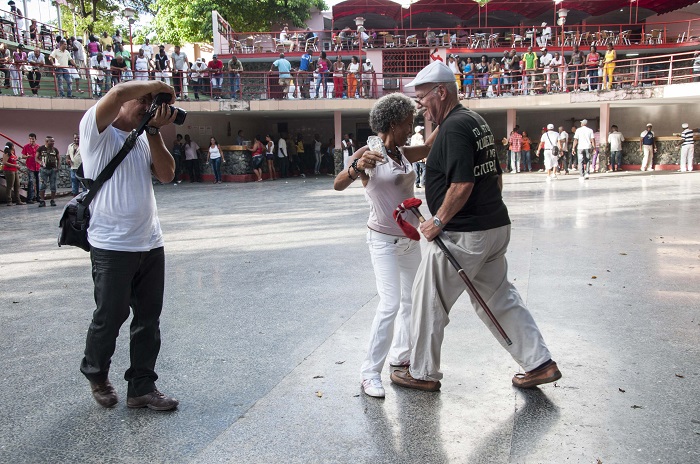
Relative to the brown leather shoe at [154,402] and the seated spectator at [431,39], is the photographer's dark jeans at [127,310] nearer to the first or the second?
the brown leather shoe at [154,402]

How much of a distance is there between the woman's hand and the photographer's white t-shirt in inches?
47.9

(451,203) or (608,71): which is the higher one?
(608,71)

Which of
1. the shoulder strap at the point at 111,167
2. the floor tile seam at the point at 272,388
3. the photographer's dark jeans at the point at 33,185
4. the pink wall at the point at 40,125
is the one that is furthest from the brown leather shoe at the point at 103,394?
the pink wall at the point at 40,125

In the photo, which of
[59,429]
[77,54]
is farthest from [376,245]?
[77,54]

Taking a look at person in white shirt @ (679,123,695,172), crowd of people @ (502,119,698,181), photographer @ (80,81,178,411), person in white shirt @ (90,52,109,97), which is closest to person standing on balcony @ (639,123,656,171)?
crowd of people @ (502,119,698,181)

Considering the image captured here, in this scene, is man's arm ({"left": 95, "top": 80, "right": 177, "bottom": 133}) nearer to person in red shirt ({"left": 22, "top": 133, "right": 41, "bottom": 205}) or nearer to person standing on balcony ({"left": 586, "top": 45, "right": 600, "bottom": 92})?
person in red shirt ({"left": 22, "top": 133, "right": 41, "bottom": 205})

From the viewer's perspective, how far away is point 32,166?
15453 mm

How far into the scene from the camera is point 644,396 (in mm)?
3406

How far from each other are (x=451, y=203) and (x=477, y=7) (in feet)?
103

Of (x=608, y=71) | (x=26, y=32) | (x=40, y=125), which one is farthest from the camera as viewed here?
(x=26, y=32)

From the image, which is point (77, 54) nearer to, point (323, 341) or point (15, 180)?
point (15, 180)

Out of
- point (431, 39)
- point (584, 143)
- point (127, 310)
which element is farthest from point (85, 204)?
point (431, 39)

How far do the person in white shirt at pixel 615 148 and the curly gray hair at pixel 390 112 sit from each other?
21.6 meters

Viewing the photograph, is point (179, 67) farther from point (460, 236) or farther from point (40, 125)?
point (460, 236)
